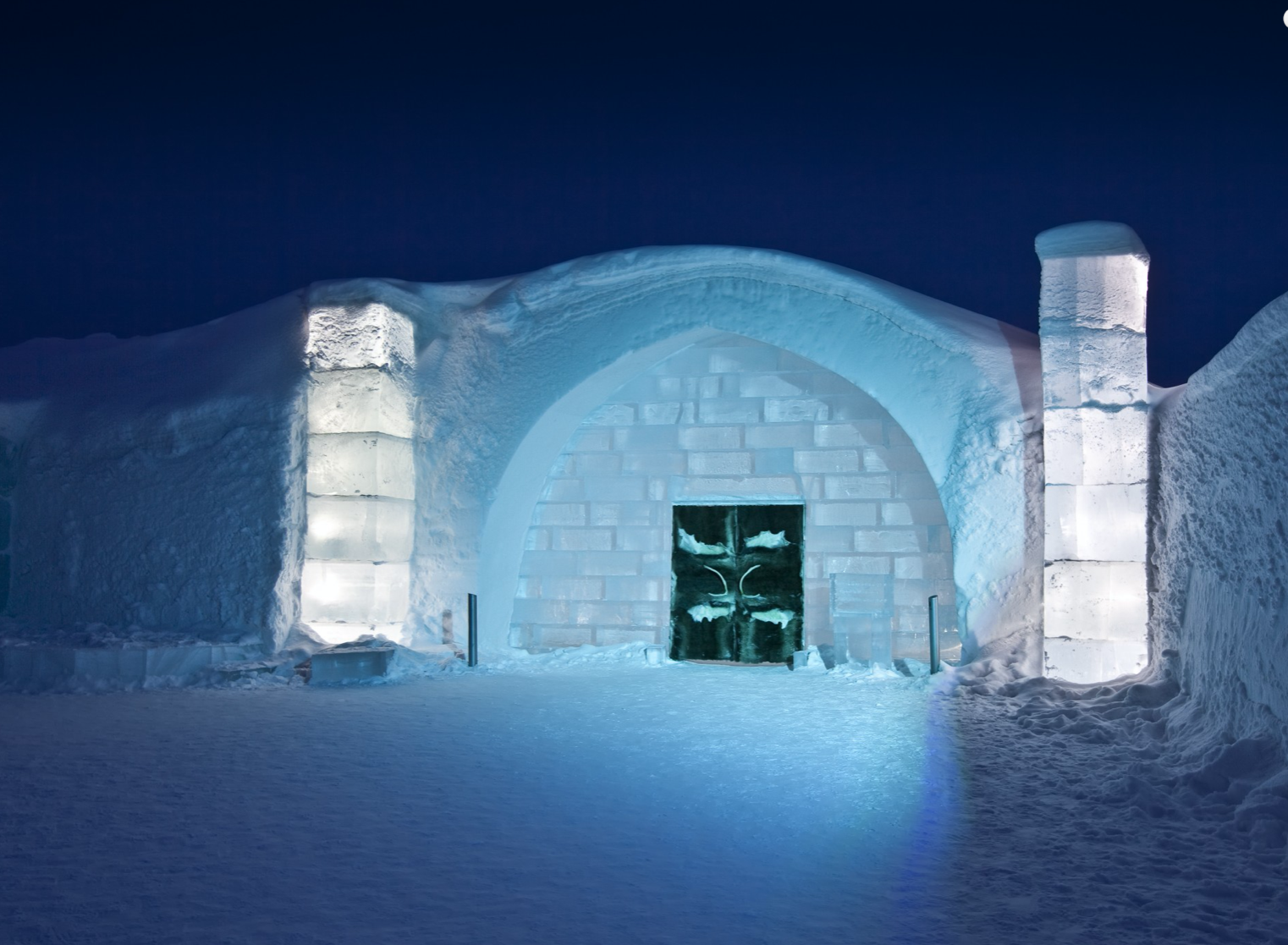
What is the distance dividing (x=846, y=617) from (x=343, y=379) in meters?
4.26

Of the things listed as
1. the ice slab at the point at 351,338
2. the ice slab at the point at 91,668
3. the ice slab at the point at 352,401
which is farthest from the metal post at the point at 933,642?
the ice slab at the point at 91,668

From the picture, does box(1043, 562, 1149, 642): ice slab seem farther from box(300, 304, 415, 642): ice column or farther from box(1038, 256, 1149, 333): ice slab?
box(300, 304, 415, 642): ice column

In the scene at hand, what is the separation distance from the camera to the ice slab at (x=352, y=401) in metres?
7.38

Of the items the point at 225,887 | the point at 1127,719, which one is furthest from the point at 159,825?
the point at 1127,719

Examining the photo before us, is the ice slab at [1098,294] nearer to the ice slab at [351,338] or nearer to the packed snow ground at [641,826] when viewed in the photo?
the packed snow ground at [641,826]

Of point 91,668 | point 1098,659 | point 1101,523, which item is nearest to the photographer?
point 1098,659

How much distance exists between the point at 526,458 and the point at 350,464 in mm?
1437

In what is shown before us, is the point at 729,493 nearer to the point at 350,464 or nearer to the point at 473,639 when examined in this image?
the point at 473,639

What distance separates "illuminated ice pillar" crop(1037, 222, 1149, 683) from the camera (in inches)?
225

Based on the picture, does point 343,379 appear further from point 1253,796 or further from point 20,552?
point 1253,796

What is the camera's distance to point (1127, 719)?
4.78 metres

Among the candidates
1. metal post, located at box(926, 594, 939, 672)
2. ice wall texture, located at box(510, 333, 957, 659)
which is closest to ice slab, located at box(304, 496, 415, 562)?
ice wall texture, located at box(510, 333, 957, 659)

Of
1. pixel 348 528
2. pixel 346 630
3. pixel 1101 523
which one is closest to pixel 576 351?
pixel 348 528

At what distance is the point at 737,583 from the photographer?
8.20 metres
